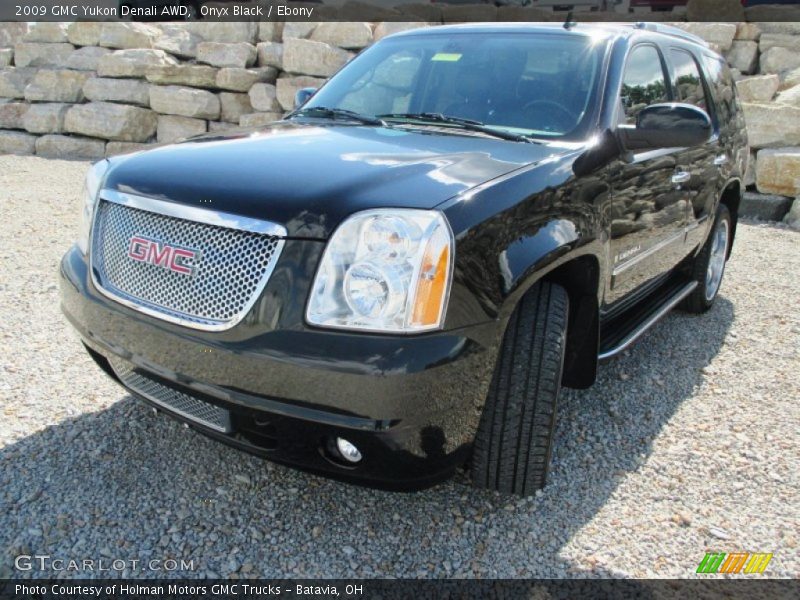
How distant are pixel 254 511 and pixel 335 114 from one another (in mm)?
1846

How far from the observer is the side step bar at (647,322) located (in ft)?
9.48

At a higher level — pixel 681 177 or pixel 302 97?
pixel 302 97

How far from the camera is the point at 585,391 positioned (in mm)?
3480

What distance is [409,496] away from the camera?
99.7 inches

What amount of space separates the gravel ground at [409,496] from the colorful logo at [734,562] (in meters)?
0.04

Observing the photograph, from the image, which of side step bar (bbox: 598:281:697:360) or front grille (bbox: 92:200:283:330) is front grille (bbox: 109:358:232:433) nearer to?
front grille (bbox: 92:200:283:330)

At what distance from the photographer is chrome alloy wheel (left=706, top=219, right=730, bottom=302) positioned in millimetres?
4625

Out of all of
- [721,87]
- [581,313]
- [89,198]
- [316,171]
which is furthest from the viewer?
[721,87]

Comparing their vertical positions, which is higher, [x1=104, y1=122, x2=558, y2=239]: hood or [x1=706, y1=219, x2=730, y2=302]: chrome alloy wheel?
[x1=104, y1=122, x2=558, y2=239]: hood

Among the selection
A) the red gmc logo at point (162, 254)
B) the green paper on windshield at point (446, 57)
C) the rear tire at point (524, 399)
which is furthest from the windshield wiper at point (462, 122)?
the red gmc logo at point (162, 254)

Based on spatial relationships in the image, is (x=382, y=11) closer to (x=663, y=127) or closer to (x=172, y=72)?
(x=172, y=72)

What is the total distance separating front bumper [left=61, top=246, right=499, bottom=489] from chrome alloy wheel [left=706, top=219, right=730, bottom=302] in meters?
3.22

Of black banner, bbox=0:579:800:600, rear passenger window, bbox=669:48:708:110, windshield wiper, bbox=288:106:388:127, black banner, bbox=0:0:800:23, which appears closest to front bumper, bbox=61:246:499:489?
black banner, bbox=0:579:800:600

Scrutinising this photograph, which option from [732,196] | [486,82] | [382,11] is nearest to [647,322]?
[486,82]
